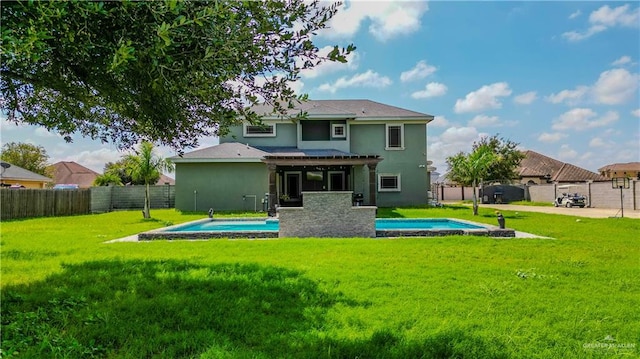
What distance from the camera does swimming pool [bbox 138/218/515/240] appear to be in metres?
11.5

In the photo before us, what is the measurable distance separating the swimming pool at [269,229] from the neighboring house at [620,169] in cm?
5921

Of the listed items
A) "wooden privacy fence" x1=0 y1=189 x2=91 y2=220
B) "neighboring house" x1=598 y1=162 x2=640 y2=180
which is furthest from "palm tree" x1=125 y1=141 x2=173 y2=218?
"neighboring house" x1=598 y1=162 x2=640 y2=180

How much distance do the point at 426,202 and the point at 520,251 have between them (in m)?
17.8

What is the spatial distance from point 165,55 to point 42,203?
75.7ft

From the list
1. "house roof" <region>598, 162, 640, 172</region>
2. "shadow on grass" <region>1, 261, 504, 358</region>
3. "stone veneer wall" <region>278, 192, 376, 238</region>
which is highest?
"house roof" <region>598, 162, 640, 172</region>

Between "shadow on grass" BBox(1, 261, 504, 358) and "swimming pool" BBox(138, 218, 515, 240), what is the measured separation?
5179mm

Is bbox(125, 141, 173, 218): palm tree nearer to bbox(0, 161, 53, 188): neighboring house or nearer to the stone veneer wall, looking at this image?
the stone veneer wall

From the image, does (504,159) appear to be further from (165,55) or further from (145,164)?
(165,55)

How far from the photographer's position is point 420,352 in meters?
3.53

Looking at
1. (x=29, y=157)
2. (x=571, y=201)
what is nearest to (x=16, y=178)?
(x=29, y=157)

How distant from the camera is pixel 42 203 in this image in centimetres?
2134

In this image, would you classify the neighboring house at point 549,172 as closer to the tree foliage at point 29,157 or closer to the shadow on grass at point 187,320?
the shadow on grass at point 187,320

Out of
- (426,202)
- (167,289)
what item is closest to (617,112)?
(426,202)

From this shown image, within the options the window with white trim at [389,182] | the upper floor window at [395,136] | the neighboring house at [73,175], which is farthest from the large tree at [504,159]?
the neighboring house at [73,175]
